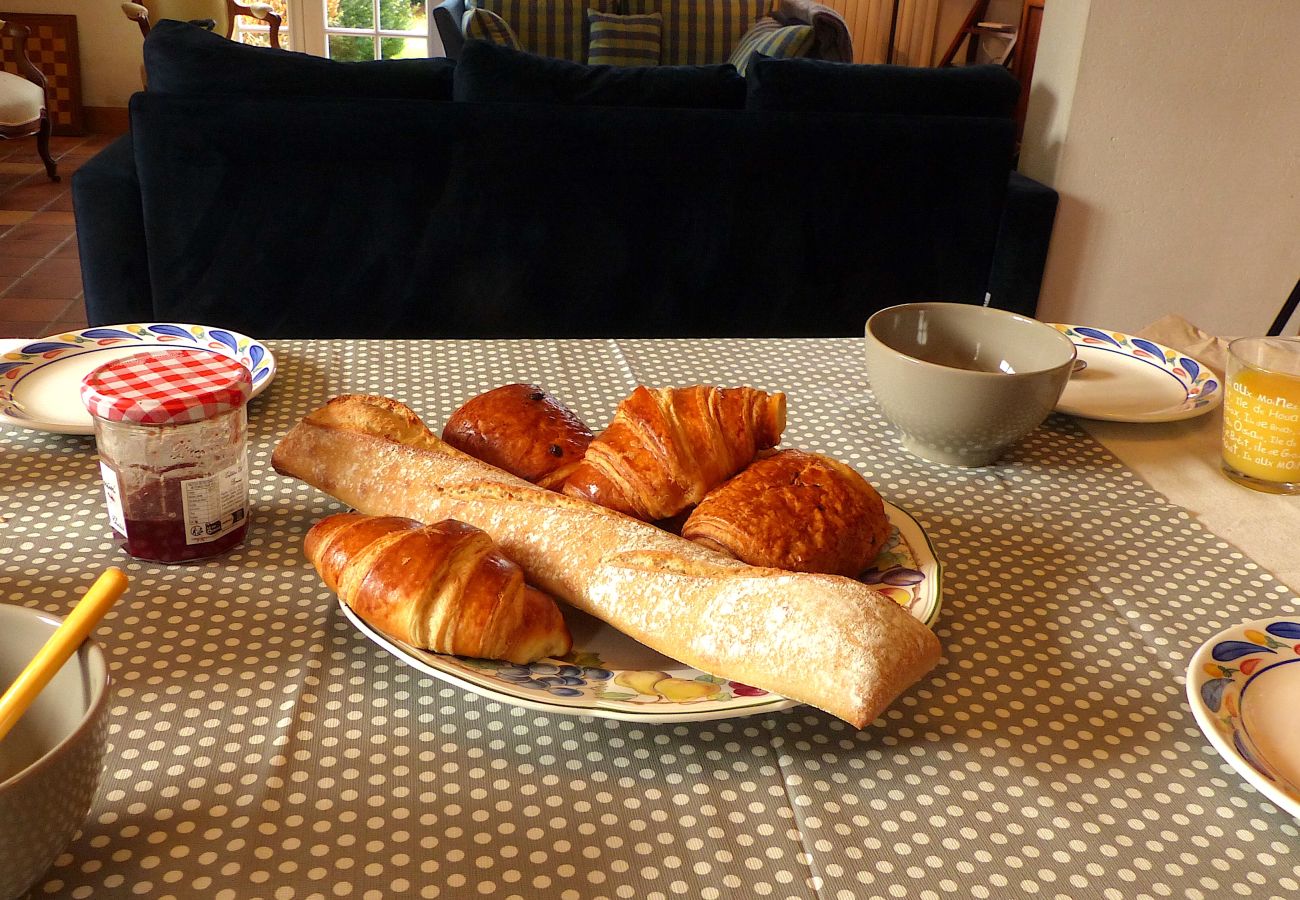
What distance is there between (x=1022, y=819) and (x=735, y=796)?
0.14m

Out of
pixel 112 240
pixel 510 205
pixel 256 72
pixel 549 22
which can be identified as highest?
pixel 549 22

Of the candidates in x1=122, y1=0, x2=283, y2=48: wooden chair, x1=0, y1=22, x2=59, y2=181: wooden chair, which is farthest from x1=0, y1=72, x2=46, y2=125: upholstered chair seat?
x1=122, y1=0, x2=283, y2=48: wooden chair

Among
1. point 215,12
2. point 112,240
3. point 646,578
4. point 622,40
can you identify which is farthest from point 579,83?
Result: point 215,12

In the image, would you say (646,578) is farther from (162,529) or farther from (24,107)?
(24,107)

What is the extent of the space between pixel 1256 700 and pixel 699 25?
4.48 m

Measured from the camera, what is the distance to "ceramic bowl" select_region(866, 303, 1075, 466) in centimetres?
87

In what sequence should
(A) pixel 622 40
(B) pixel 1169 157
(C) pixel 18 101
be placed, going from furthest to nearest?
(A) pixel 622 40 → (C) pixel 18 101 → (B) pixel 1169 157

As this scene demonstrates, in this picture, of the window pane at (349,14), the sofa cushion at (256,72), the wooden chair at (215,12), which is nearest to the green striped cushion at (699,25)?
the window pane at (349,14)

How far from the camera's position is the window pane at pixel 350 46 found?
232 inches

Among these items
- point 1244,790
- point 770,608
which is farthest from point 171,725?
point 1244,790

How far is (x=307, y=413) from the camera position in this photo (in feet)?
3.18

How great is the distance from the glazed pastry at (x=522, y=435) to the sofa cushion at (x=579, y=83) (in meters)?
1.50

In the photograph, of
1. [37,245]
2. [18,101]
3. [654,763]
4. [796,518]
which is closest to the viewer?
[654,763]

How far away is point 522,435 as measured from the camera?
778mm
